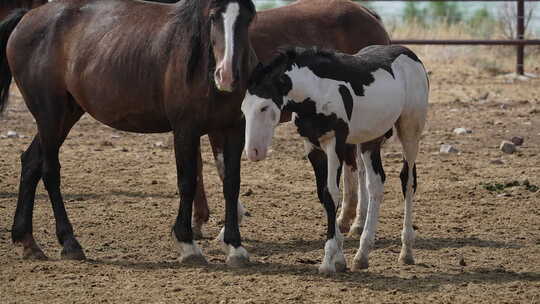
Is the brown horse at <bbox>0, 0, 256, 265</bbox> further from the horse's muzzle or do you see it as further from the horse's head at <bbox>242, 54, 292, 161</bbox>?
the horse's head at <bbox>242, 54, 292, 161</bbox>

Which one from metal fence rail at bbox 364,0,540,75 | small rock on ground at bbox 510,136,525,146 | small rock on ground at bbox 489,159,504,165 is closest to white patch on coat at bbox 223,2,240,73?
small rock on ground at bbox 489,159,504,165

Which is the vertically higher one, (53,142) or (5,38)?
(5,38)

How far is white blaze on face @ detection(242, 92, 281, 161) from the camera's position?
232 inches

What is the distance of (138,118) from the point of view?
273 inches

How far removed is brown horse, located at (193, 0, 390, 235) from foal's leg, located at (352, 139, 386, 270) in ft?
3.93

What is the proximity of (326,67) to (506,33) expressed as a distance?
14.4 m

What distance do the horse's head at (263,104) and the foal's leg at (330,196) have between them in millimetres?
444

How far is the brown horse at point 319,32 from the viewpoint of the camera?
7938 mm

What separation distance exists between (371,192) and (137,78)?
1802mm

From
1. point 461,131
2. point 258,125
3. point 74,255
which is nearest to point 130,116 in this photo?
point 74,255

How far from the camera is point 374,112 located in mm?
6285

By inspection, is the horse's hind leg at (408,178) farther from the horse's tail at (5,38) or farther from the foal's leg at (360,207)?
the horse's tail at (5,38)

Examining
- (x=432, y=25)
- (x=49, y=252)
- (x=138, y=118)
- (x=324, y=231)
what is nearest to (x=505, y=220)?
(x=324, y=231)

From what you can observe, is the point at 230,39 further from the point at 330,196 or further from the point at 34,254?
the point at 34,254
